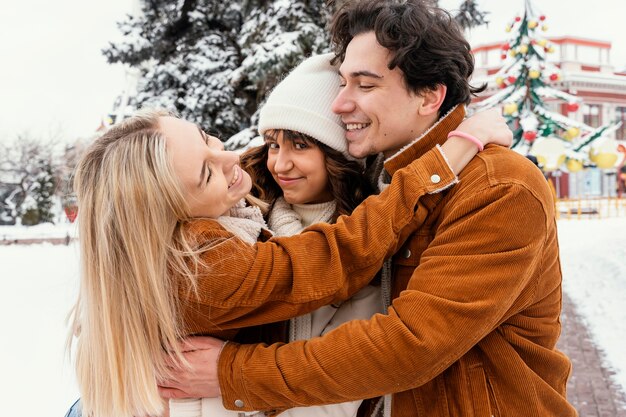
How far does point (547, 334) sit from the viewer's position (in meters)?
2.03

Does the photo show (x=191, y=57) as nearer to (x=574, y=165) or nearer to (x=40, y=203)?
(x=574, y=165)

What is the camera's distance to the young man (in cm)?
171

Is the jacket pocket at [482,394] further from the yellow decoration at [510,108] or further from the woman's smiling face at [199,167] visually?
the yellow decoration at [510,108]

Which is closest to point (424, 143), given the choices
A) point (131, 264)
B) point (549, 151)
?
point (131, 264)

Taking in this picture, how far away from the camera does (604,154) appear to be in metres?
16.0

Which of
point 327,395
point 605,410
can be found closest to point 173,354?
point 327,395

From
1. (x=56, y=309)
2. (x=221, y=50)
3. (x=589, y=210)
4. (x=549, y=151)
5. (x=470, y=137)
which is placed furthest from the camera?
(x=589, y=210)

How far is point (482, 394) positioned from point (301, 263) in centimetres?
77

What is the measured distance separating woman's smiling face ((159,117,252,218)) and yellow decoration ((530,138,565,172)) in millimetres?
15319

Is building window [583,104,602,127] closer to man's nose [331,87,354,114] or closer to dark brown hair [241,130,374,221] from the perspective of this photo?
dark brown hair [241,130,374,221]

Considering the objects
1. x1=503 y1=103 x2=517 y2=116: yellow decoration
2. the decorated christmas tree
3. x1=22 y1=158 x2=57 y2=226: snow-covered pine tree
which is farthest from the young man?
x1=22 y1=158 x2=57 y2=226: snow-covered pine tree

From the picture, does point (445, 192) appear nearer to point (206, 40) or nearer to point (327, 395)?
point (327, 395)

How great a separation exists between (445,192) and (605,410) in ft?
16.6

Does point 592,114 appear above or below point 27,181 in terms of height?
above
